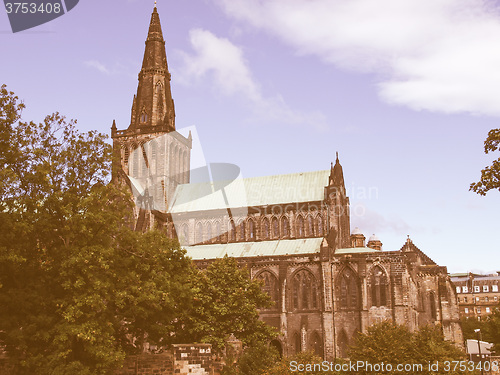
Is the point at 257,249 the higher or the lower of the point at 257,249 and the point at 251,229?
the lower

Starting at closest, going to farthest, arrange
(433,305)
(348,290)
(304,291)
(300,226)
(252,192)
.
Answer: (348,290), (304,291), (433,305), (300,226), (252,192)

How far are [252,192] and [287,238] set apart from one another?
7685mm

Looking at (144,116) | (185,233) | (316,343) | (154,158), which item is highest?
(144,116)

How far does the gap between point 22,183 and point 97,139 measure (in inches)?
162

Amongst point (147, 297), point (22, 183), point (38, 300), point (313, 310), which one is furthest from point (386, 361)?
point (313, 310)

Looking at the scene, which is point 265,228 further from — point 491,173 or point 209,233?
point 491,173

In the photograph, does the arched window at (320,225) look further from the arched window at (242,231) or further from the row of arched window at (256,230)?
the arched window at (242,231)

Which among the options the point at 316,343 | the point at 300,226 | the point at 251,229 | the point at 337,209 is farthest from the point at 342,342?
the point at 251,229

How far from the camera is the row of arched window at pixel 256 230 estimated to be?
6419 cm

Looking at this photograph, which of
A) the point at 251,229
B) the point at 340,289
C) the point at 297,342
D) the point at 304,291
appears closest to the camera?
the point at 297,342

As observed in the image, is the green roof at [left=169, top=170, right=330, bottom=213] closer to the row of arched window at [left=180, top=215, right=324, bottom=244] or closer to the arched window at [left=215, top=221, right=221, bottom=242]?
the arched window at [left=215, top=221, right=221, bottom=242]

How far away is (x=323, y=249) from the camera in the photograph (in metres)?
58.1

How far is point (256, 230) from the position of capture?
2596 inches

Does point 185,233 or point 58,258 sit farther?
point 185,233
